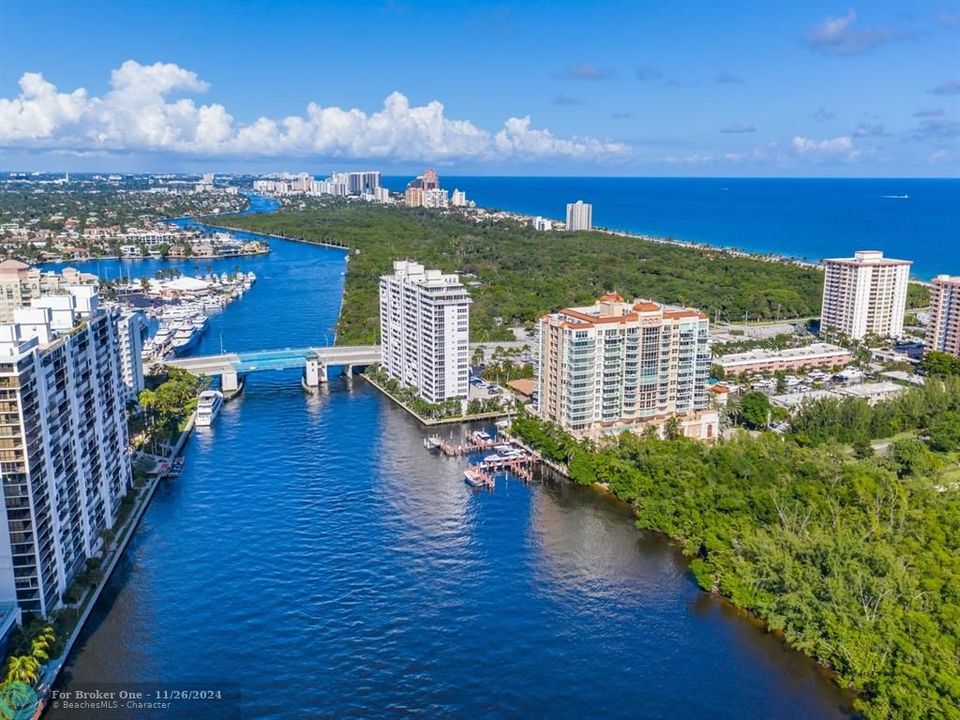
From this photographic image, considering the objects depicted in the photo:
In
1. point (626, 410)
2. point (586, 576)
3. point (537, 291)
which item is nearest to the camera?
point (586, 576)

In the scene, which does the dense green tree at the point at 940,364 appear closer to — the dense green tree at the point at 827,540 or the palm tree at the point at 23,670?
the dense green tree at the point at 827,540

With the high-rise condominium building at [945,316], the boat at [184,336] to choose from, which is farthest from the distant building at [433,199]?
the high-rise condominium building at [945,316]

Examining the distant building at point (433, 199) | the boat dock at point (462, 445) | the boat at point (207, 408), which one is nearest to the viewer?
the boat dock at point (462, 445)

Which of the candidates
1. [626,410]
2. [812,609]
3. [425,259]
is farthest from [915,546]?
[425,259]

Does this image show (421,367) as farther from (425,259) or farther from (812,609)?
(425,259)

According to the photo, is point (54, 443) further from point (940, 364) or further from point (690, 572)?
point (940, 364)

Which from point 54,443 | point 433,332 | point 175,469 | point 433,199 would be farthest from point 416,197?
point 54,443
